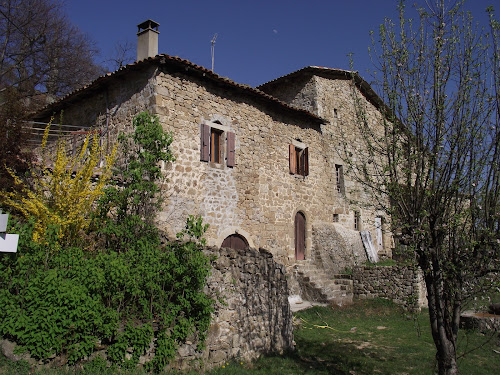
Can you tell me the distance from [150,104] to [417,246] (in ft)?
25.3

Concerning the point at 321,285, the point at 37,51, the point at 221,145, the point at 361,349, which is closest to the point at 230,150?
the point at 221,145

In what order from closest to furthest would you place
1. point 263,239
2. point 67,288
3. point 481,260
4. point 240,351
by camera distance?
point 67,288
point 481,260
point 240,351
point 263,239

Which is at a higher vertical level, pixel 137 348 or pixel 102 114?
pixel 102 114

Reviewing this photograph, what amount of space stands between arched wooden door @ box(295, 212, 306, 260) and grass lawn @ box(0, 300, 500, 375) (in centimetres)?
309

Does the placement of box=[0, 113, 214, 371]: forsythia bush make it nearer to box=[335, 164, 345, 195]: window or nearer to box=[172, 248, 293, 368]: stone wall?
box=[172, 248, 293, 368]: stone wall

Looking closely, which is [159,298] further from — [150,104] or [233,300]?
[150,104]

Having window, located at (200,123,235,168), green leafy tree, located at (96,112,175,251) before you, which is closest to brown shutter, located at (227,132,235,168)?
window, located at (200,123,235,168)

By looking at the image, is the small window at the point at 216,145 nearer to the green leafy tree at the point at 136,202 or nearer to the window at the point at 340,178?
the green leafy tree at the point at 136,202

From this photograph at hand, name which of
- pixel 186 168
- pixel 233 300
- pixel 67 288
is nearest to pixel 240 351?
pixel 233 300

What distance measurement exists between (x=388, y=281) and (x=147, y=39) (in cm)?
1108

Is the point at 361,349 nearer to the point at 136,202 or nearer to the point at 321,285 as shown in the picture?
the point at 321,285

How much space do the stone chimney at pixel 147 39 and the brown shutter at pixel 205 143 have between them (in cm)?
273

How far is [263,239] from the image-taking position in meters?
13.5

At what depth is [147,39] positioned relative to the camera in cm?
1165
